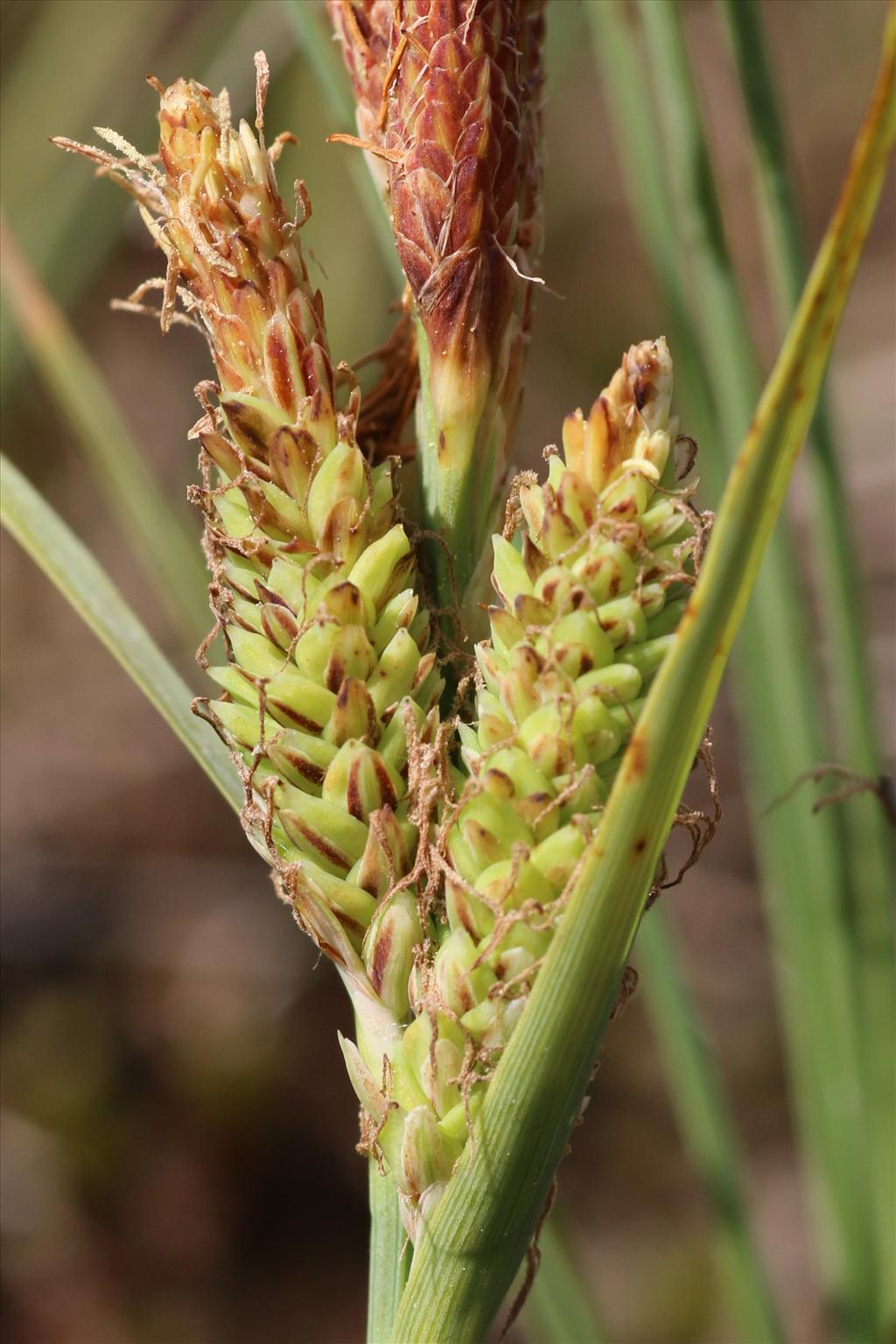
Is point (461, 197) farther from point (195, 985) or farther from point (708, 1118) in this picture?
point (195, 985)

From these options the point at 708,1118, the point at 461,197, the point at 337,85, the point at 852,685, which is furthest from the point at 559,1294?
the point at 337,85

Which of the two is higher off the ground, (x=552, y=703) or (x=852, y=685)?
(x=552, y=703)

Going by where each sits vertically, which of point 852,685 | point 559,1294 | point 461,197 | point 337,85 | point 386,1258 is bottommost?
point 559,1294

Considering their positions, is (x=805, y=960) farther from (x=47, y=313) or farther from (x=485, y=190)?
(x=47, y=313)

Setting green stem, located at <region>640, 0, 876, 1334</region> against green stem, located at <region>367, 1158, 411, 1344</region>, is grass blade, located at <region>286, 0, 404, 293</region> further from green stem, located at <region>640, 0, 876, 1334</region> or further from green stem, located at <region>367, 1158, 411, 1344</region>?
green stem, located at <region>367, 1158, 411, 1344</region>

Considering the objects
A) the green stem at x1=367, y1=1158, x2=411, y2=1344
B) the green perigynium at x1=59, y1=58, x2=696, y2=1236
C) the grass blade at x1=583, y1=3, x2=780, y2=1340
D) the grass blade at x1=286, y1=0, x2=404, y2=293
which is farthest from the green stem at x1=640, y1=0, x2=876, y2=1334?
the green stem at x1=367, y1=1158, x2=411, y2=1344
